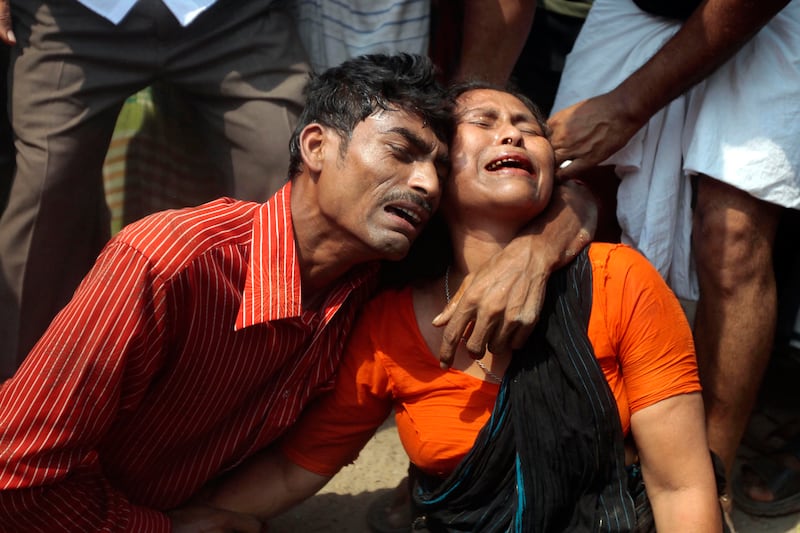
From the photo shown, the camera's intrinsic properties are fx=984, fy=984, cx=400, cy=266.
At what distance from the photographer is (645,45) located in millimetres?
3043

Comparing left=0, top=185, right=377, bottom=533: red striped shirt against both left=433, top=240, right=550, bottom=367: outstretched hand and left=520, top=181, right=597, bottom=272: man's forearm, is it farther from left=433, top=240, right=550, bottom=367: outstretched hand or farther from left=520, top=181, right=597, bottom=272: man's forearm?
left=520, top=181, right=597, bottom=272: man's forearm

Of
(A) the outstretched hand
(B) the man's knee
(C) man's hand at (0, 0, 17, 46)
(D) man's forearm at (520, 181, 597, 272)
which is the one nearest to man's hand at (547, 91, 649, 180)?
(D) man's forearm at (520, 181, 597, 272)

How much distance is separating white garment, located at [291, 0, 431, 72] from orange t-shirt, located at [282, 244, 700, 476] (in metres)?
1.04

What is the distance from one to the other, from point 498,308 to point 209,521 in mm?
1009

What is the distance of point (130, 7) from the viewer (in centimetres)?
301

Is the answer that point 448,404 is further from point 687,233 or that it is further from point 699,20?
point 699,20

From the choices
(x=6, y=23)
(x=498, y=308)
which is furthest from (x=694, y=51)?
(x=6, y=23)

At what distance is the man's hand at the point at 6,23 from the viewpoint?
305cm

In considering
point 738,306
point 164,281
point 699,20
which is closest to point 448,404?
point 164,281

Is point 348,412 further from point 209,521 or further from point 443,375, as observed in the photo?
point 209,521

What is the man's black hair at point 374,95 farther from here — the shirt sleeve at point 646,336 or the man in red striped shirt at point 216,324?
the shirt sleeve at point 646,336

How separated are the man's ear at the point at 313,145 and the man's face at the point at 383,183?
4 cm

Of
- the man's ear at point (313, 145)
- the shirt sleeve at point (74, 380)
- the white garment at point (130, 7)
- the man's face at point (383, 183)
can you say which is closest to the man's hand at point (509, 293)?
the man's face at point (383, 183)

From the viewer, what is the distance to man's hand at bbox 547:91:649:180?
9.35 feet
